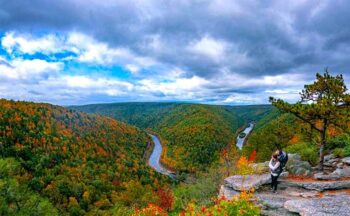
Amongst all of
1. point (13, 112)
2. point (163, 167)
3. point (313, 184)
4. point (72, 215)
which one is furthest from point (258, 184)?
point (163, 167)

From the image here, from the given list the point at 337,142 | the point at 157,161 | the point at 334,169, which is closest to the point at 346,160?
the point at 334,169

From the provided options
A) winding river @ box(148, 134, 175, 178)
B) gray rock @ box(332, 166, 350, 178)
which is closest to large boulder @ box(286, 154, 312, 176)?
gray rock @ box(332, 166, 350, 178)

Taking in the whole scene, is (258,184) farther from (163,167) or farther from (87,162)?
(163,167)

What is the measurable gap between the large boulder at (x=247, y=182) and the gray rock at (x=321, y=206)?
12.1ft

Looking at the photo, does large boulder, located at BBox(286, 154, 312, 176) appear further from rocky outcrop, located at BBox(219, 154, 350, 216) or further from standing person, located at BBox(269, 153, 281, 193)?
standing person, located at BBox(269, 153, 281, 193)

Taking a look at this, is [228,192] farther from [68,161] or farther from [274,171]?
[68,161]

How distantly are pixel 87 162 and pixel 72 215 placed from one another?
33454 millimetres

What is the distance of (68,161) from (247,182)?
90517 millimetres

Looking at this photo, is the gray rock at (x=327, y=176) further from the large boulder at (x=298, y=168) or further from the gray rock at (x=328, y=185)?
→ the gray rock at (x=328, y=185)

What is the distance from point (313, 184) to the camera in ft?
53.8

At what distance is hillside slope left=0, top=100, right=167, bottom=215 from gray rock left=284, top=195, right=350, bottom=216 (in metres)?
55.2

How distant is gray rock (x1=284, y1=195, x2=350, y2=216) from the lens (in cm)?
1191

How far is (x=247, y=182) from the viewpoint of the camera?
694 inches

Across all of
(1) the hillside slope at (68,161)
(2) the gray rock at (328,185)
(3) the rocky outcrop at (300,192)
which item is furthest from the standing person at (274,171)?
(1) the hillside slope at (68,161)
